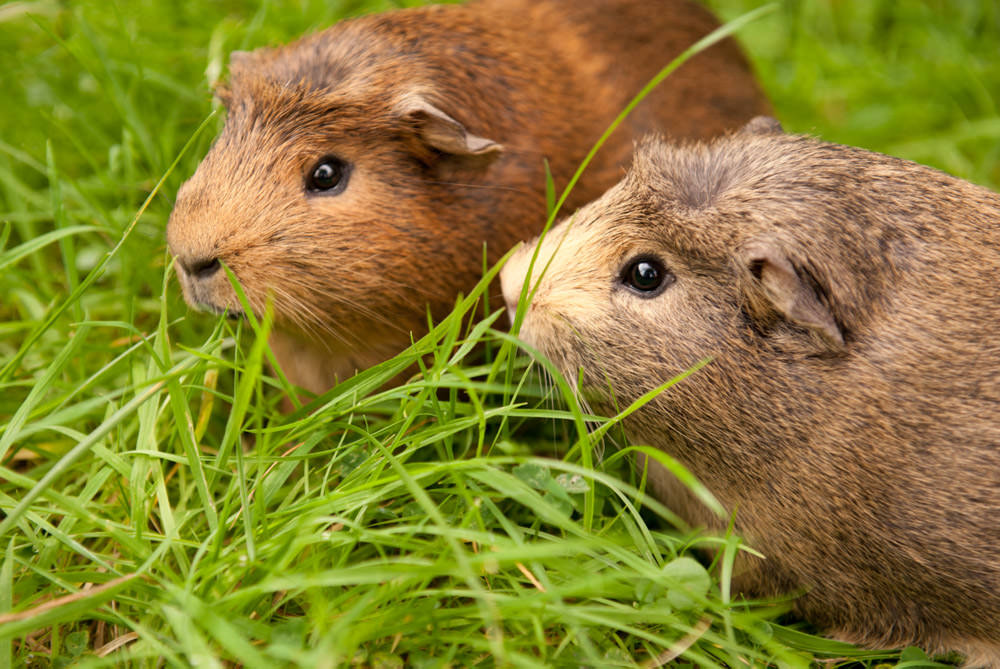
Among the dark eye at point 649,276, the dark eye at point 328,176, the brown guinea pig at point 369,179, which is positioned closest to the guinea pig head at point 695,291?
the dark eye at point 649,276

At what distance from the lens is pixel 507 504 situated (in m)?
3.69

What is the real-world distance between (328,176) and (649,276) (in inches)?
53.6

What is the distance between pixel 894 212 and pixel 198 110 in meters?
3.91

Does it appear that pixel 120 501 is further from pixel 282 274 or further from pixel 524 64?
pixel 524 64

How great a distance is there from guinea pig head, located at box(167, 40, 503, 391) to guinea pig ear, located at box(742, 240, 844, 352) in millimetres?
1227

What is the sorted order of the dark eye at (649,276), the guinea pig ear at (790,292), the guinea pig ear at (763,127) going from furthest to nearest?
the guinea pig ear at (763,127) → the dark eye at (649,276) → the guinea pig ear at (790,292)

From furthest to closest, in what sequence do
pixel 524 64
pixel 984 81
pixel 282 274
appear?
pixel 984 81 < pixel 524 64 < pixel 282 274

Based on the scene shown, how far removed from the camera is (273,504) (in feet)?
12.0

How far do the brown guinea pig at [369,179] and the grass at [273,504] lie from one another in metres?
0.28

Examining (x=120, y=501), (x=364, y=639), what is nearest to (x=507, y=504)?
(x=364, y=639)

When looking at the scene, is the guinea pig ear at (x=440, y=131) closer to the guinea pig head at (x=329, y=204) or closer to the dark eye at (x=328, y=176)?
the guinea pig head at (x=329, y=204)

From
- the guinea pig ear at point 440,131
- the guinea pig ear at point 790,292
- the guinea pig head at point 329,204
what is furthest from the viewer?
the guinea pig ear at point 440,131

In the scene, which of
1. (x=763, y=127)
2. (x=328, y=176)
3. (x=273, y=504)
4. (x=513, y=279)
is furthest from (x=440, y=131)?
(x=273, y=504)

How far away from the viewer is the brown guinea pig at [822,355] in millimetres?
3164
